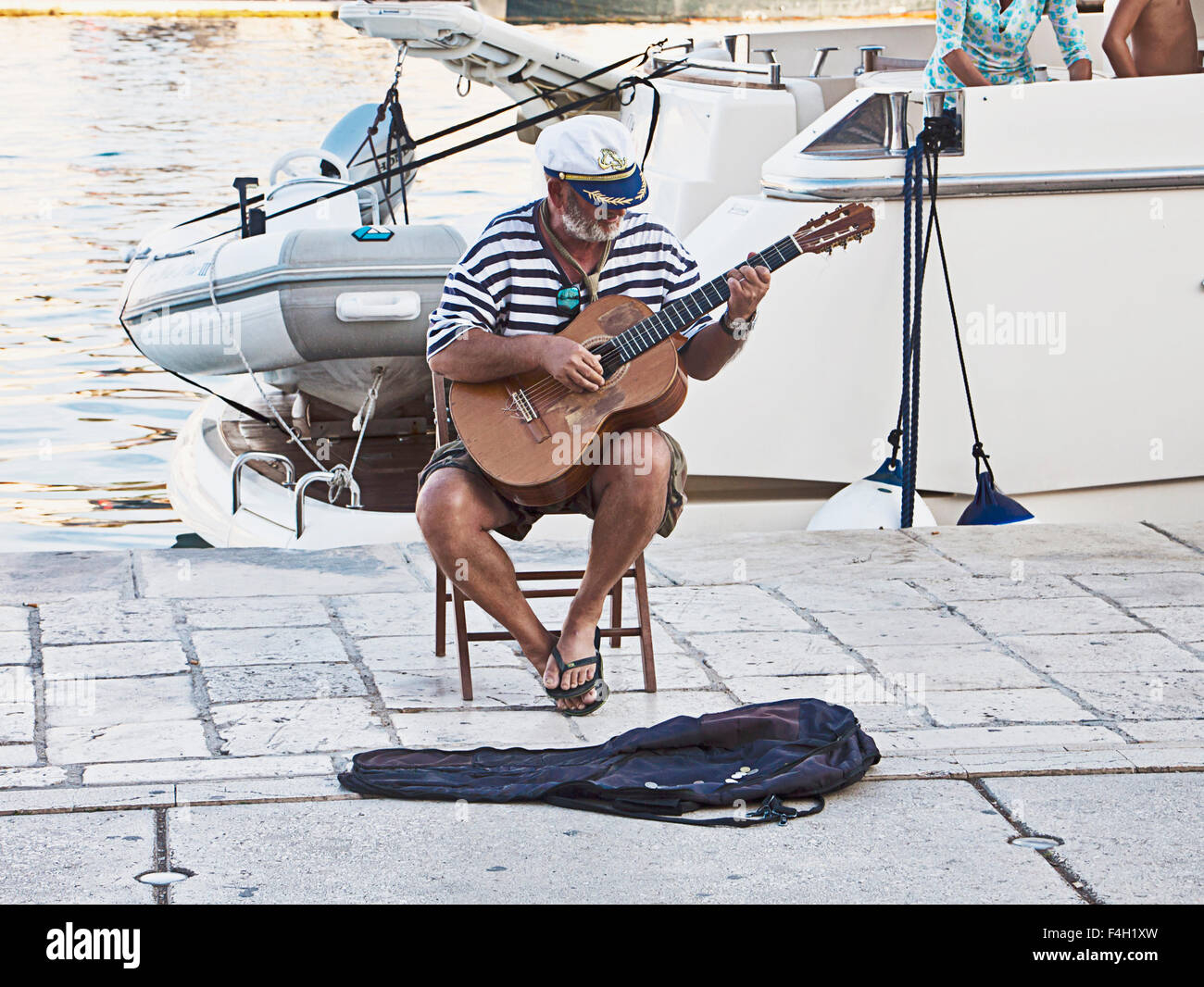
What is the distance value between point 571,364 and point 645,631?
0.65m

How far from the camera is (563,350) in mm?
3707

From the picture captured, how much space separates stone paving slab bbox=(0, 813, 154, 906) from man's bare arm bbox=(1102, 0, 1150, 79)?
4433 millimetres

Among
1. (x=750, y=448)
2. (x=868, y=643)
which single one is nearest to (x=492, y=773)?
(x=868, y=643)

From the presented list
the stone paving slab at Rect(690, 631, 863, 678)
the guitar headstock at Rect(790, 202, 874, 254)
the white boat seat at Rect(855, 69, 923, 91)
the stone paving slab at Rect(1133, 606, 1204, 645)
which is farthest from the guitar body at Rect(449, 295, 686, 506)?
the white boat seat at Rect(855, 69, 923, 91)

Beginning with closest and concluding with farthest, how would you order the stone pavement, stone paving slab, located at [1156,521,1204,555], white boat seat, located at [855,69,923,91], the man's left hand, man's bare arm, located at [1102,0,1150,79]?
1. the stone pavement
2. the man's left hand
3. stone paving slab, located at [1156,521,1204,555]
4. man's bare arm, located at [1102,0,1150,79]
5. white boat seat, located at [855,69,923,91]

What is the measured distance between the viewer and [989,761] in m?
3.42

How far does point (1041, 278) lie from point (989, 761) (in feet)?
9.61

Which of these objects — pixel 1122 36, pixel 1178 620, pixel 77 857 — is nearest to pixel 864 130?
pixel 1122 36

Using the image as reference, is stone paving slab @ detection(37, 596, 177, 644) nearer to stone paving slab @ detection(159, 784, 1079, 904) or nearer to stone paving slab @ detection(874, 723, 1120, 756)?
stone paving slab @ detection(159, 784, 1079, 904)

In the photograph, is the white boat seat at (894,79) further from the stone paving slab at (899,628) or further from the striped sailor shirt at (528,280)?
the striped sailor shirt at (528,280)

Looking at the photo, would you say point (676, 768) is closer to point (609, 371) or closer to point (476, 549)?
point (476, 549)

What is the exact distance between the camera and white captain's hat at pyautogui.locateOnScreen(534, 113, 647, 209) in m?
3.64
